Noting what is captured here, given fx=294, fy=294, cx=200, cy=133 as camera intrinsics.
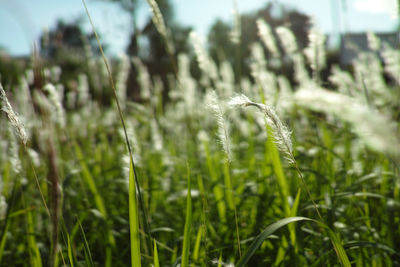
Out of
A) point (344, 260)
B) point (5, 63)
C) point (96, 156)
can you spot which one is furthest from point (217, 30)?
point (344, 260)

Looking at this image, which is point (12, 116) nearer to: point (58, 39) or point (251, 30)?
point (58, 39)

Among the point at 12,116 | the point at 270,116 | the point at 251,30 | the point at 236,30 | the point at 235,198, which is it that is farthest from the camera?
the point at 251,30

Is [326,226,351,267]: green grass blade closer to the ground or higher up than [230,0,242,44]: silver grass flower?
closer to the ground

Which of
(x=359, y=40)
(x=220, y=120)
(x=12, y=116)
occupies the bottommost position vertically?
(x=220, y=120)

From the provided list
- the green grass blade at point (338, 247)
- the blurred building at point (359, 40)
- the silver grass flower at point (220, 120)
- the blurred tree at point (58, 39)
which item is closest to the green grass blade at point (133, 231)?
the silver grass flower at point (220, 120)

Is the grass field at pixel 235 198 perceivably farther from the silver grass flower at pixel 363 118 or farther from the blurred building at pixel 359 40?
the blurred building at pixel 359 40

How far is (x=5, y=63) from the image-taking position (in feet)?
43.3

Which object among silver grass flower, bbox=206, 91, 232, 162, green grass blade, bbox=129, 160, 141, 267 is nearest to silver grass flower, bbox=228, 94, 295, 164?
silver grass flower, bbox=206, 91, 232, 162

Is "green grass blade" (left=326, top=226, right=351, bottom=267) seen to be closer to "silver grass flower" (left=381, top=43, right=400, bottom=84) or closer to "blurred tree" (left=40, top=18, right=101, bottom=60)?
"silver grass flower" (left=381, top=43, right=400, bottom=84)

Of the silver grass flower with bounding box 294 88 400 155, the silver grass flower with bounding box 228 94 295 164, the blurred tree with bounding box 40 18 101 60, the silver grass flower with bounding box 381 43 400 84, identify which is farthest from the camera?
the blurred tree with bounding box 40 18 101 60

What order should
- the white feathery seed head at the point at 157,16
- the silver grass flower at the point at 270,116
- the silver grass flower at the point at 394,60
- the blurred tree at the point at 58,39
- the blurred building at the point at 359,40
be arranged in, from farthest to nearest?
1. the blurred building at the point at 359,40
2. the blurred tree at the point at 58,39
3. the silver grass flower at the point at 394,60
4. the white feathery seed head at the point at 157,16
5. the silver grass flower at the point at 270,116

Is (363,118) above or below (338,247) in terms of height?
above

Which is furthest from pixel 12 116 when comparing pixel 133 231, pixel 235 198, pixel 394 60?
pixel 394 60

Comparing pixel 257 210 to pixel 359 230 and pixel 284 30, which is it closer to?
pixel 359 230
